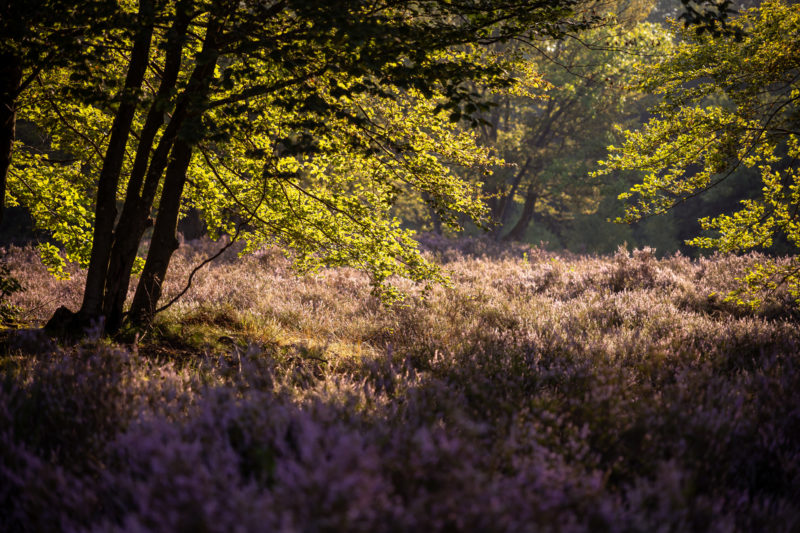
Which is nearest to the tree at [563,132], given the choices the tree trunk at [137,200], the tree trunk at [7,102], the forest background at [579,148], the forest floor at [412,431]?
the forest background at [579,148]

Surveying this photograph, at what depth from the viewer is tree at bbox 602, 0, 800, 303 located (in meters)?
5.21

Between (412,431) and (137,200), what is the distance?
3.88 meters

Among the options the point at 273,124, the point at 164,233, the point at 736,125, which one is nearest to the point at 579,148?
the point at 736,125

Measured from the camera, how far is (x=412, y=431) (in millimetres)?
2572

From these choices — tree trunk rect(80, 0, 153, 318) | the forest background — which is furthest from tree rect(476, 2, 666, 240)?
tree trunk rect(80, 0, 153, 318)

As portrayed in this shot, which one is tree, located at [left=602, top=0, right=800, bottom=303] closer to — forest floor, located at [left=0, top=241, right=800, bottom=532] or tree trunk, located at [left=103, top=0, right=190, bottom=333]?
forest floor, located at [left=0, top=241, right=800, bottom=532]

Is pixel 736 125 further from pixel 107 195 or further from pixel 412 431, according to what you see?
pixel 107 195

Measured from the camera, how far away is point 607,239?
2811 centimetres

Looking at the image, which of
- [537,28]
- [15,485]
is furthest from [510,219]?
[15,485]

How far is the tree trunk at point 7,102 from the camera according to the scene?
4.25 m

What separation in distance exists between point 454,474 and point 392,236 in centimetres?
346

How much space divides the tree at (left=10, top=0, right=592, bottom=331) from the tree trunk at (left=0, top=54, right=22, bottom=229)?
24 centimetres

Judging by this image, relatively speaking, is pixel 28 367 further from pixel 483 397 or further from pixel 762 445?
pixel 762 445

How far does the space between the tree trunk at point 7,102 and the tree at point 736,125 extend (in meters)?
7.35
